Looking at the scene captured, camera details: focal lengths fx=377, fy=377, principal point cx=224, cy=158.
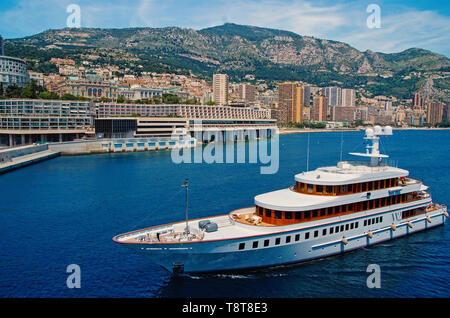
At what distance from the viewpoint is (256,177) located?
44688 mm

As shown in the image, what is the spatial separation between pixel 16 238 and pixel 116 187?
53.7 feet

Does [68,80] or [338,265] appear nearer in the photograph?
[338,265]

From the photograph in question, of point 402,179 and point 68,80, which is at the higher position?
point 68,80

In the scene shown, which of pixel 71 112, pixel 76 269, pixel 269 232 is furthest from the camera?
pixel 71 112

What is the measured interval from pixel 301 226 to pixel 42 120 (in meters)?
75.1

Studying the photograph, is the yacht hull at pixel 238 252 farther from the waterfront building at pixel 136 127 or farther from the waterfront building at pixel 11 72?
the waterfront building at pixel 11 72

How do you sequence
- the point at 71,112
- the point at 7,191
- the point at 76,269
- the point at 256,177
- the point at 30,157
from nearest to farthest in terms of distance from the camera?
the point at 76,269 → the point at 7,191 → the point at 256,177 → the point at 30,157 → the point at 71,112

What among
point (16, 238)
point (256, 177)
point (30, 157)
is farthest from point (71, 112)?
point (16, 238)

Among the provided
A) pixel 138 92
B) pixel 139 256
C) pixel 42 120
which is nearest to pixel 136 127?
pixel 42 120

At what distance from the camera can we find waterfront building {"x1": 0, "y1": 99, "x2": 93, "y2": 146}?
77500 mm

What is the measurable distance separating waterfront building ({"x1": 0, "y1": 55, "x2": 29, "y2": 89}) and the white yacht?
118979mm

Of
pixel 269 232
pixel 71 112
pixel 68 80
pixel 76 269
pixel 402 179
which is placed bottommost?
pixel 76 269

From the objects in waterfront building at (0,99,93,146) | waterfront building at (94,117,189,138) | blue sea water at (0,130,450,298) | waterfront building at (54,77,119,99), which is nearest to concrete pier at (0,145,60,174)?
blue sea water at (0,130,450,298)
